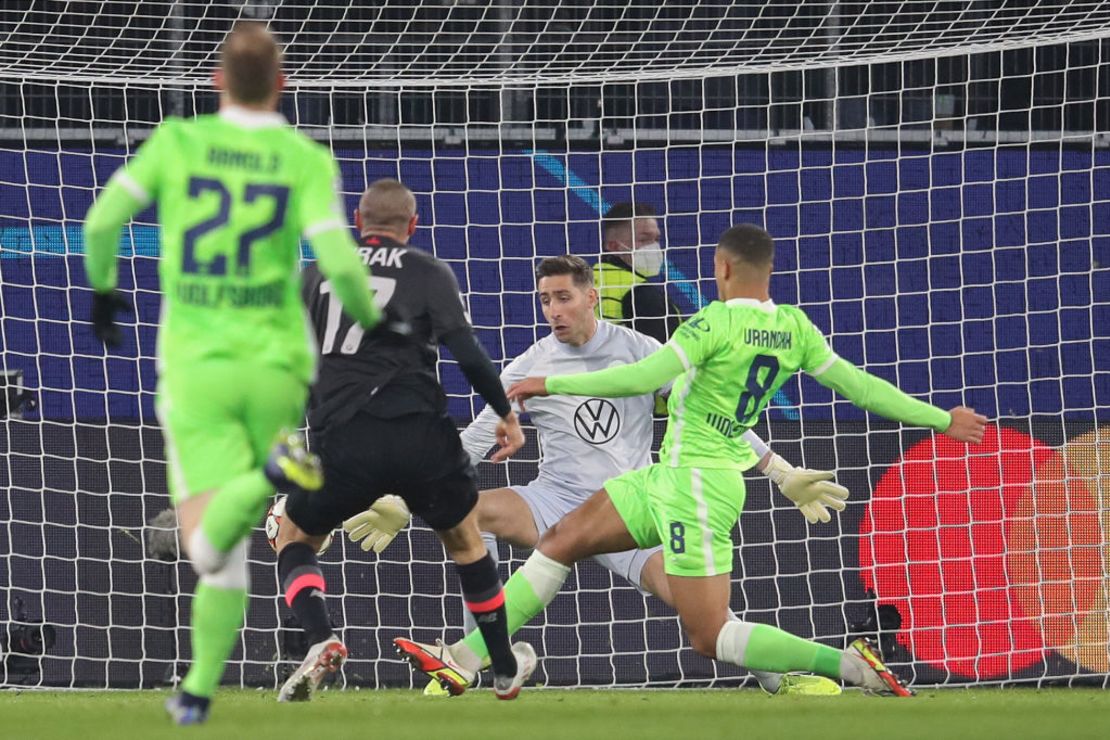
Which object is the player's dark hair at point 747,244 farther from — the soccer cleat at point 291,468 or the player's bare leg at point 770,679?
the soccer cleat at point 291,468

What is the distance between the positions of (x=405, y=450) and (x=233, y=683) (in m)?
3.51

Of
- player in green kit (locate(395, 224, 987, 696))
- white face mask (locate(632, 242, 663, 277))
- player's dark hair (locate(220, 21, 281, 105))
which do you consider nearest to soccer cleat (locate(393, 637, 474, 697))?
player in green kit (locate(395, 224, 987, 696))

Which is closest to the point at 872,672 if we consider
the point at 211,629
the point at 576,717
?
the point at 576,717

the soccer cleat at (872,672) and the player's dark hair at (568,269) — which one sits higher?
the player's dark hair at (568,269)

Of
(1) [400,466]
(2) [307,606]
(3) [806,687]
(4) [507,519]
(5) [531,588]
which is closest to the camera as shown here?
(1) [400,466]

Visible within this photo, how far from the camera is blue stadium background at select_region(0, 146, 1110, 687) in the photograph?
26.9ft

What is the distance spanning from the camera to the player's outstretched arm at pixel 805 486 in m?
6.62

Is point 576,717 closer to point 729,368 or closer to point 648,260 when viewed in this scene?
point 729,368

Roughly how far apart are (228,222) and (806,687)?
3.90 m

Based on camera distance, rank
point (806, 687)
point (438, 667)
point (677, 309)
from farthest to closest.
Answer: point (677, 309) → point (806, 687) → point (438, 667)

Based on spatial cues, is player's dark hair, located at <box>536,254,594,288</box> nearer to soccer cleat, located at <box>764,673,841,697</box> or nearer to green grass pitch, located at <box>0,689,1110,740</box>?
green grass pitch, located at <box>0,689,1110,740</box>

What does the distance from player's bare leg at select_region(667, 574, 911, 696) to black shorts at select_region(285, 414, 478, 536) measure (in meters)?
0.93

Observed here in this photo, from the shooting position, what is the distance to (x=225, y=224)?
403 centimetres

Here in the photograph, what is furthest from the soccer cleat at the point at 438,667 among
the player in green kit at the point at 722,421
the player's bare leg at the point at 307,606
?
the player's bare leg at the point at 307,606
